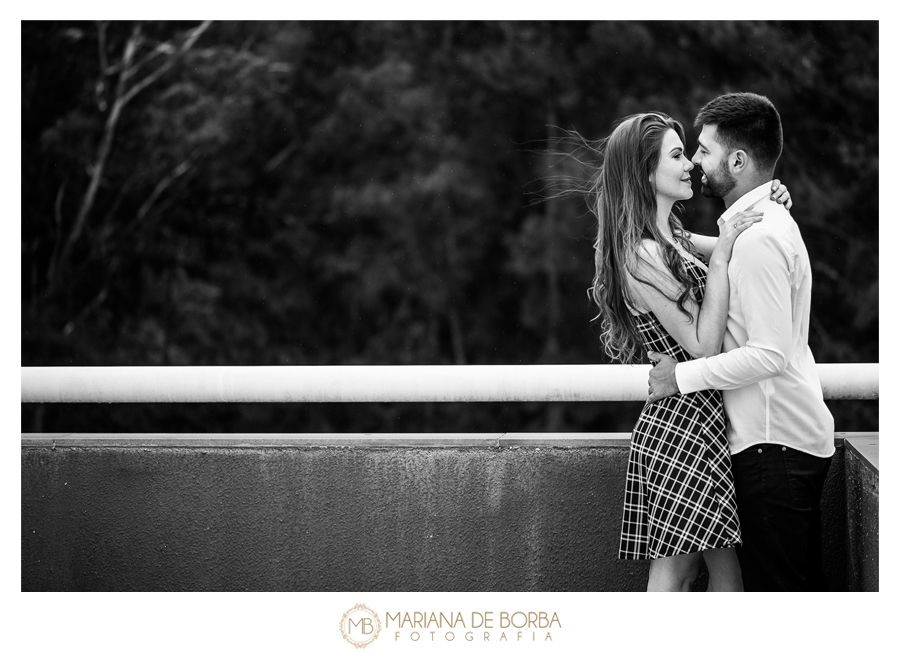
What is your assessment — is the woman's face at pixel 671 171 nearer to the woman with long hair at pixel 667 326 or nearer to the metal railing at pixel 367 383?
the woman with long hair at pixel 667 326

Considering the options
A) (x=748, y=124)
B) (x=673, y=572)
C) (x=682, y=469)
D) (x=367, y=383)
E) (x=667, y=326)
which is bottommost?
(x=673, y=572)

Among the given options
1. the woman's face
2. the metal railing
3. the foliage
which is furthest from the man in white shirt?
the foliage

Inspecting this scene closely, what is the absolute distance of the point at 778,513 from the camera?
2.14 meters

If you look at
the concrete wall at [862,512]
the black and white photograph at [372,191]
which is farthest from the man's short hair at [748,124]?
the black and white photograph at [372,191]

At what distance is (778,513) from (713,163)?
0.81 metres

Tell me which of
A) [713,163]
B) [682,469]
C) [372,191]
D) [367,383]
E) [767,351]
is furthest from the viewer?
[372,191]

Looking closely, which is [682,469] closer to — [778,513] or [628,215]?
[778,513]

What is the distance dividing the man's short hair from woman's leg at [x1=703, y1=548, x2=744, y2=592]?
896mm

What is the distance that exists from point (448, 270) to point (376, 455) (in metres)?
9.93

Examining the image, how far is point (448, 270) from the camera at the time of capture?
12.5 m

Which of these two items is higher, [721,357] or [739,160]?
[739,160]

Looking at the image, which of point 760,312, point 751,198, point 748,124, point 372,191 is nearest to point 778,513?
point 760,312
